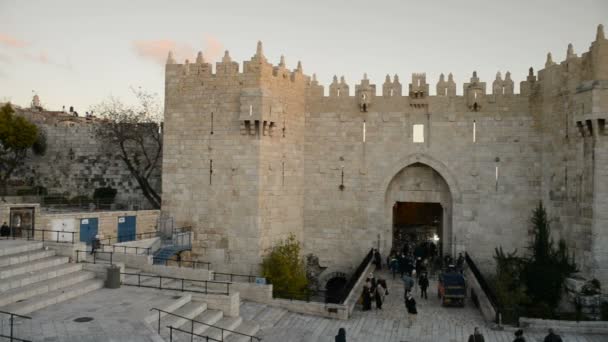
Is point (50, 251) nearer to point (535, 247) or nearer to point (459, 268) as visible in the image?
point (459, 268)

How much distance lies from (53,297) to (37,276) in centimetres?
121

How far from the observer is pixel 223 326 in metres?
14.2

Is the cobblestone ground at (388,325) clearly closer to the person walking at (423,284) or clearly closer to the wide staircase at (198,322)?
the person walking at (423,284)

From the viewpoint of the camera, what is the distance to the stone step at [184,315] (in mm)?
12962

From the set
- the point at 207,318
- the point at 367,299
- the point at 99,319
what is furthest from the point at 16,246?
the point at 367,299

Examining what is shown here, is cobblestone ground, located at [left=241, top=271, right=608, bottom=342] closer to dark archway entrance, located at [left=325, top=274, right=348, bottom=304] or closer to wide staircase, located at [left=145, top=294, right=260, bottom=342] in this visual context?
wide staircase, located at [left=145, top=294, right=260, bottom=342]

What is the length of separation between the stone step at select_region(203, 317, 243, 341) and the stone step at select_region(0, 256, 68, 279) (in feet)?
17.6

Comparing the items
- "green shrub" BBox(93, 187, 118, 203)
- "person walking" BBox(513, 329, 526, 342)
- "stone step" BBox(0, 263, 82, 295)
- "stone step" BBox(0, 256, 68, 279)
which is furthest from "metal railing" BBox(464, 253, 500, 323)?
"green shrub" BBox(93, 187, 118, 203)

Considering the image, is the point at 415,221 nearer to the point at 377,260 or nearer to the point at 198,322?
the point at 377,260

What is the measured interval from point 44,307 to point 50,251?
3.69 meters

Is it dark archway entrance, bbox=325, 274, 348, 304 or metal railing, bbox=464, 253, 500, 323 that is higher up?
metal railing, bbox=464, 253, 500, 323

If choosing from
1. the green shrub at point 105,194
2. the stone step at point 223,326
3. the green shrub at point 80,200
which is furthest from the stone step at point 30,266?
the green shrub at point 105,194

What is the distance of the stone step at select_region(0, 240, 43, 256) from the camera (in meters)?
15.2

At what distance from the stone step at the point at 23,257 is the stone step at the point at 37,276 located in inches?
25.5
